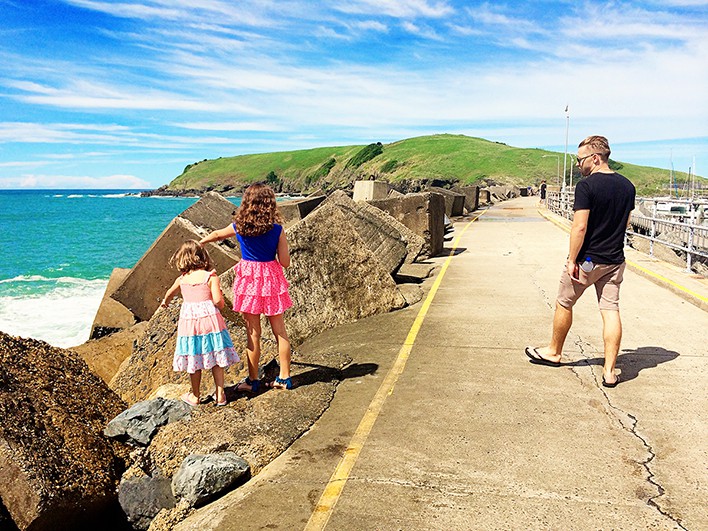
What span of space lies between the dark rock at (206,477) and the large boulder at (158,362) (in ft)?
7.45

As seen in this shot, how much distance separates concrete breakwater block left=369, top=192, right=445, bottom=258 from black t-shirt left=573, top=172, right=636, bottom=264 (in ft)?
33.4

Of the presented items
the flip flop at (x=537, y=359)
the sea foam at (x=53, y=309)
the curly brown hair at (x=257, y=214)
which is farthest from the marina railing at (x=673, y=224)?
the sea foam at (x=53, y=309)

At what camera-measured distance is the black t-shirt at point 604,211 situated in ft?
19.5

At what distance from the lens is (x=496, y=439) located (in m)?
4.84

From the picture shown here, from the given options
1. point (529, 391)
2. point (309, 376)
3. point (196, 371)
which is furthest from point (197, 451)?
point (529, 391)

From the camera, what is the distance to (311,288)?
838 centimetres

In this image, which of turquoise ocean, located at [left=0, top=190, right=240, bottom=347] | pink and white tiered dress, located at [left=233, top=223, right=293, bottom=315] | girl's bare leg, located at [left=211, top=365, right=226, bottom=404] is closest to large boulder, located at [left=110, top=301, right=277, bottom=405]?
girl's bare leg, located at [left=211, top=365, right=226, bottom=404]

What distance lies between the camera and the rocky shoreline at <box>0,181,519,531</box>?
167 inches

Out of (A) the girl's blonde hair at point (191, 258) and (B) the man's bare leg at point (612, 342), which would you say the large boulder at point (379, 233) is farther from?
(A) the girl's blonde hair at point (191, 258)

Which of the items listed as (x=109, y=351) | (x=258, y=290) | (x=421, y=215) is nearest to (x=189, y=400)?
(x=258, y=290)

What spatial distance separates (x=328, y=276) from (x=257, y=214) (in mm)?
3075

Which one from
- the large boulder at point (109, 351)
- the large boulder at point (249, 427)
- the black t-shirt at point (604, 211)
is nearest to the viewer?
the large boulder at point (249, 427)

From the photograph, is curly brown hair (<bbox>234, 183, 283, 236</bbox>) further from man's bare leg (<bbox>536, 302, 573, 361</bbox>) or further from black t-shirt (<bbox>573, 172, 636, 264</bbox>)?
man's bare leg (<bbox>536, 302, 573, 361</bbox>)

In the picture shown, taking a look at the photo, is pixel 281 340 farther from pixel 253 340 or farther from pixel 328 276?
pixel 328 276
